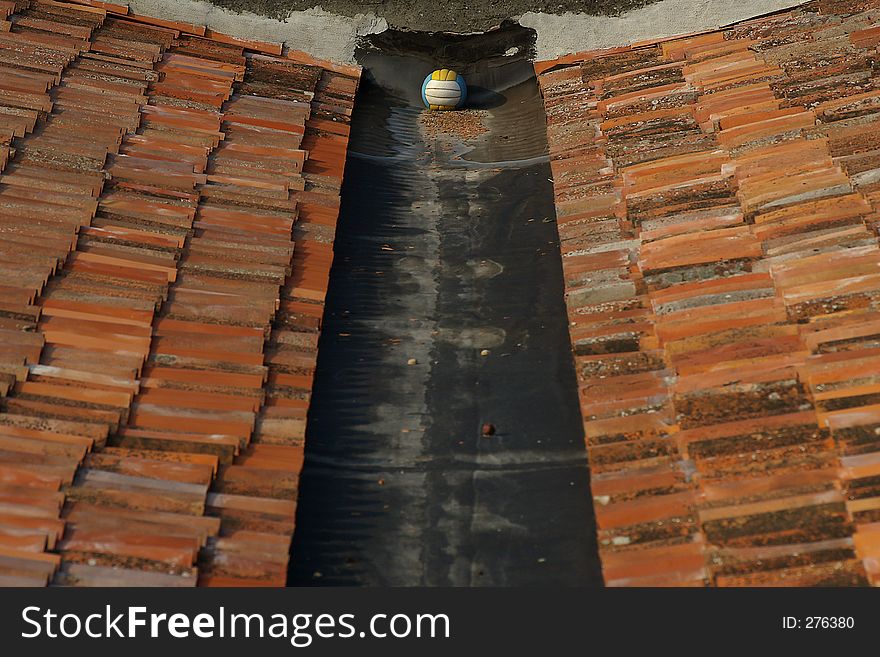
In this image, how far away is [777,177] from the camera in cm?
969

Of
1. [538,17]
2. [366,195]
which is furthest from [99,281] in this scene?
[538,17]

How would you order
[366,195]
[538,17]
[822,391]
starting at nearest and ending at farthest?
1. [822,391]
2. [366,195]
3. [538,17]

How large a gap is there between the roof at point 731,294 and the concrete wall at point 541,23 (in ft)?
1.58

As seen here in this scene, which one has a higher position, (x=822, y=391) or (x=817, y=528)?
(x=822, y=391)

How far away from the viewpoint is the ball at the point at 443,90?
13422 mm

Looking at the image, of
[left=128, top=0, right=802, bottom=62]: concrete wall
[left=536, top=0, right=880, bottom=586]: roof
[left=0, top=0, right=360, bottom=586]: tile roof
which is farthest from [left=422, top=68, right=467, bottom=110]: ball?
[left=536, top=0, right=880, bottom=586]: roof

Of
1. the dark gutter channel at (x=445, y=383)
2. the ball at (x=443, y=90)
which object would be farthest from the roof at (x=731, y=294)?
the ball at (x=443, y=90)

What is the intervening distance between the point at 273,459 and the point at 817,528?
336cm

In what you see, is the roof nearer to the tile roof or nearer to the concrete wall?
the concrete wall

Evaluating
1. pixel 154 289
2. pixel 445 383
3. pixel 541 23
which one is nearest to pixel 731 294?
pixel 445 383

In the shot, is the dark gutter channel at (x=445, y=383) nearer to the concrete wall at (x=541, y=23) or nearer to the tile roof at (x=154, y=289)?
the tile roof at (x=154, y=289)

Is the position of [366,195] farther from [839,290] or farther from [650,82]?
[839,290]

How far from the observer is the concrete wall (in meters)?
13.1

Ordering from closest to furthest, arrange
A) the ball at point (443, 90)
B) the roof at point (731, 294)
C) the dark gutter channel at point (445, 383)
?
the roof at point (731, 294) → the dark gutter channel at point (445, 383) → the ball at point (443, 90)
